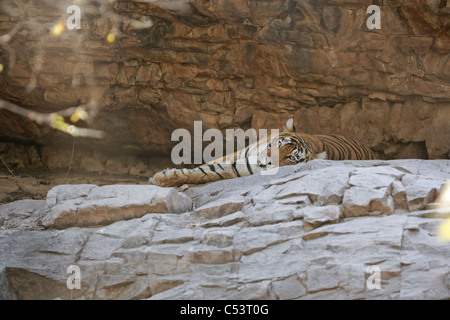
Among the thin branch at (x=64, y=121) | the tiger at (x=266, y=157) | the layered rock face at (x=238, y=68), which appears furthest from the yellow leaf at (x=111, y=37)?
the tiger at (x=266, y=157)

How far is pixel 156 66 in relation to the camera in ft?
27.2

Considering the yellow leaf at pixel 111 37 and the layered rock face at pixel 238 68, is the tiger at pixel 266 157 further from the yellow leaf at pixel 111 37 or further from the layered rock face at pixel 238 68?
the yellow leaf at pixel 111 37

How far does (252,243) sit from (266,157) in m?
2.74

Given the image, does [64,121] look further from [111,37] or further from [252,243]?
[252,243]

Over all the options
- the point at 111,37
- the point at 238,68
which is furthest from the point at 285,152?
the point at 111,37

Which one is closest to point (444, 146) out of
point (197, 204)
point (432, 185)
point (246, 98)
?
point (246, 98)

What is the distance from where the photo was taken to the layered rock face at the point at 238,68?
7.24m

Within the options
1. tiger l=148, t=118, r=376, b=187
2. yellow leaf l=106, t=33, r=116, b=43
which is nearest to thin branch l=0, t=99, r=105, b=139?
yellow leaf l=106, t=33, r=116, b=43

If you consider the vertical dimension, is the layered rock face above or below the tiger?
above

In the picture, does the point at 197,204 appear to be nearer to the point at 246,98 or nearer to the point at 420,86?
the point at 246,98

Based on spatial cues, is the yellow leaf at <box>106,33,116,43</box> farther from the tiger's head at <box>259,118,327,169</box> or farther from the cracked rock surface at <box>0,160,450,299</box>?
the cracked rock surface at <box>0,160,450,299</box>

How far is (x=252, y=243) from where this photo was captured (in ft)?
13.3

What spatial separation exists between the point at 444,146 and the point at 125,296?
539cm

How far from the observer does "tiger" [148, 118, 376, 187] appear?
639cm
